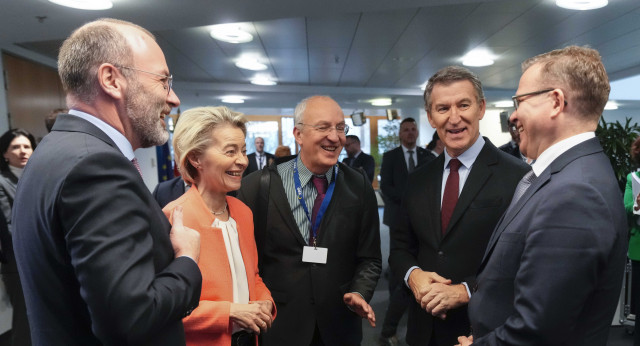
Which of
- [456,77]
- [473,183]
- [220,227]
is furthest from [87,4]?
[473,183]

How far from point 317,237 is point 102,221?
1103 millimetres

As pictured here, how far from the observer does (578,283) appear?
0.97 meters

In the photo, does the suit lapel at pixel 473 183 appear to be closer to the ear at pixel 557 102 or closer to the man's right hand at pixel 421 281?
the man's right hand at pixel 421 281

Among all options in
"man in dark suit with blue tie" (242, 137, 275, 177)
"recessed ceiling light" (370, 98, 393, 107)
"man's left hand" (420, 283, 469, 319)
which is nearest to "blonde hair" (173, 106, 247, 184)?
"man's left hand" (420, 283, 469, 319)

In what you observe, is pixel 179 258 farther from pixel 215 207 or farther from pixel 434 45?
pixel 434 45

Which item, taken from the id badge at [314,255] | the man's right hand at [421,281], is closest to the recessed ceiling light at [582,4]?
the man's right hand at [421,281]

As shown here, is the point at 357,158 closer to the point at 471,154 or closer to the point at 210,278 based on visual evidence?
the point at 471,154

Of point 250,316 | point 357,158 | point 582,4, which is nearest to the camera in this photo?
point 250,316

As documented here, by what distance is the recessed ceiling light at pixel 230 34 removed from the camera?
16.0ft

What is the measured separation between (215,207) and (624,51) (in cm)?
773

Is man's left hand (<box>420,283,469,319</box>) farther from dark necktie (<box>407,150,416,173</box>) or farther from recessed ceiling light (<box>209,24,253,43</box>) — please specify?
recessed ceiling light (<box>209,24,253,43</box>)

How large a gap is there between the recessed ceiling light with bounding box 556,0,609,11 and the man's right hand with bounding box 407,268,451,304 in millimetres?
3970

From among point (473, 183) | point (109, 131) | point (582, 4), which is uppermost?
point (582, 4)

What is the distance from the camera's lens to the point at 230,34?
16.7 feet
